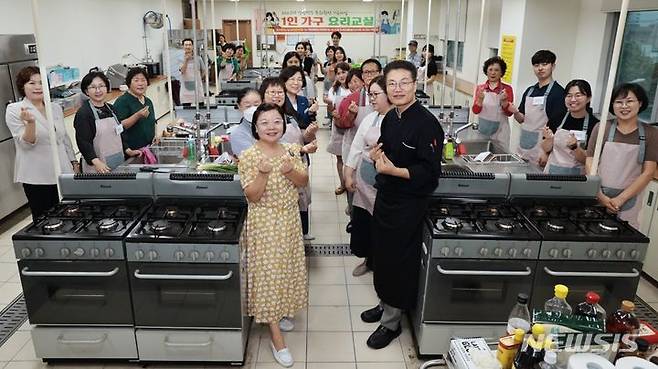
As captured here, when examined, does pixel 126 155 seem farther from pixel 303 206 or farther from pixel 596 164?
pixel 596 164

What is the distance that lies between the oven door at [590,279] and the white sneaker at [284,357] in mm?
1322

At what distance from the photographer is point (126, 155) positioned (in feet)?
11.7

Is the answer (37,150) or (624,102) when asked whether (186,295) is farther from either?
(624,102)

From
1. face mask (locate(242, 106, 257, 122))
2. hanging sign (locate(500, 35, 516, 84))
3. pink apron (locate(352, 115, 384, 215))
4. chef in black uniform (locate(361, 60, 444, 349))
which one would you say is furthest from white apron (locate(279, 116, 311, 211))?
hanging sign (locate(500, 35, 516, 84))

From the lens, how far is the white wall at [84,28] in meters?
5.24

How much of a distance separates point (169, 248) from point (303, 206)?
4.53 ft

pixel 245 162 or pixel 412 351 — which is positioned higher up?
pixel 245 162

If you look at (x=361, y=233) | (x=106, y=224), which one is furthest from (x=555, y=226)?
(x=106, y=224)

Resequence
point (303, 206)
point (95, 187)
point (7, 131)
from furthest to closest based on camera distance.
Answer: point (7, 131) → point (303, 206) → point (95, 187)

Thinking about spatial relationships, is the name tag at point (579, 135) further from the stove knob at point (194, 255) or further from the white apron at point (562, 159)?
the stove knob at point (194, 255)

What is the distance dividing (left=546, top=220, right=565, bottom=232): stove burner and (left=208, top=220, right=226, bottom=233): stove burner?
5.37 feet

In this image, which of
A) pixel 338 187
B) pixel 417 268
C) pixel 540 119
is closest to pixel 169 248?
pixel 417 268

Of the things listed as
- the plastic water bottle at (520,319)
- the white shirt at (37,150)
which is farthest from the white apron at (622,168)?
the white shirt at (37,150)

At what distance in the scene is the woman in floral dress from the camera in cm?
237
